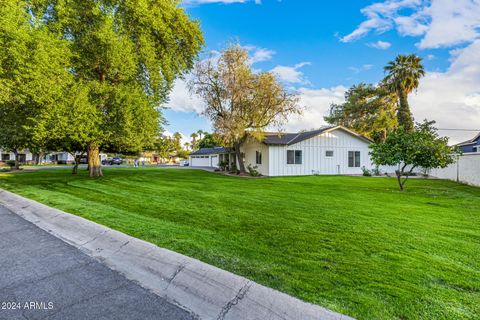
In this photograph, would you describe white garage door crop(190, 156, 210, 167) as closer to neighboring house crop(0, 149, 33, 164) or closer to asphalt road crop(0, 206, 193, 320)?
asphalt road crop(0, 206, 193, 320)

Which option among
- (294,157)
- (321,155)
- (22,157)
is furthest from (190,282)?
(22,157)

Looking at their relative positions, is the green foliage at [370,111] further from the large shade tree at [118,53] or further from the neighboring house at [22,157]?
the neighboring house at [22,157]

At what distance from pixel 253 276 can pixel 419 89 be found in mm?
35093

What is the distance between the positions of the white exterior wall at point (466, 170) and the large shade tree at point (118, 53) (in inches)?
671

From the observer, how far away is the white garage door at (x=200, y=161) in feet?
121

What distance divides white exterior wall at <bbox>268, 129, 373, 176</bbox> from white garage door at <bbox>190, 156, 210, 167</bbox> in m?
18.6

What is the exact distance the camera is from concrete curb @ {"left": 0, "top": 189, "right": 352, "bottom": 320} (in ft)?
7.64

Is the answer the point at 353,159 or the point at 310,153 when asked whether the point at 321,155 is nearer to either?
the point at 310,153

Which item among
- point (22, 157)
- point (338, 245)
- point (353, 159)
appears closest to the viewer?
point (338, 245)

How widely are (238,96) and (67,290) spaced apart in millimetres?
17219

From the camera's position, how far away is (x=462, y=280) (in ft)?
9.27

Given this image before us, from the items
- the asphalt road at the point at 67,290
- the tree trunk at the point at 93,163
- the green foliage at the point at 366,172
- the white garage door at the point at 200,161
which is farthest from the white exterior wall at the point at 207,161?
the asphalt road at the point at 67,290

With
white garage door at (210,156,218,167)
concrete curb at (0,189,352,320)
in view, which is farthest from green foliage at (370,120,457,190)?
white garage door at (210,156,218,167)

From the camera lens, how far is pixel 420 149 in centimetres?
1037
